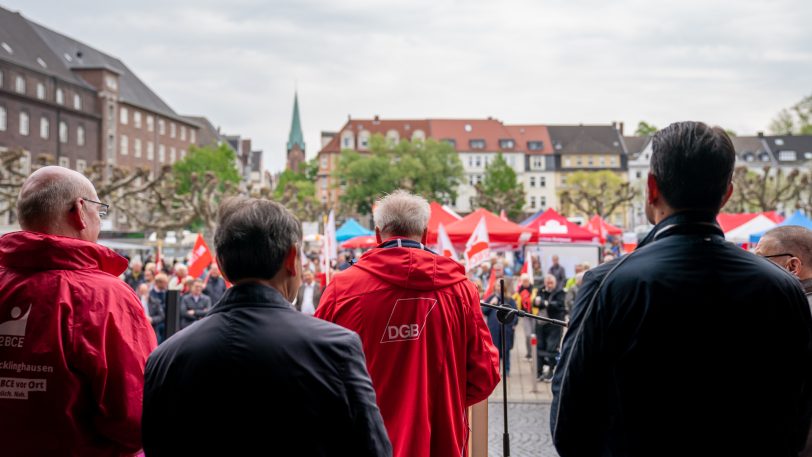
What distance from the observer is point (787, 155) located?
386ft

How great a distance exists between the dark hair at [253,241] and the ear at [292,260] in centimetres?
2

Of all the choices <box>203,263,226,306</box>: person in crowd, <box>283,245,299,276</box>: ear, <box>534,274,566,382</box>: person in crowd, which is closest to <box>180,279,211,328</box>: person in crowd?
<box>203,263,226,306</box>: person in crowd

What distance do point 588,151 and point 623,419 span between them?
4942 inches

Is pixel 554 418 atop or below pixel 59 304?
below

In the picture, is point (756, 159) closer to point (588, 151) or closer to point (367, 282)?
point (588, 151)

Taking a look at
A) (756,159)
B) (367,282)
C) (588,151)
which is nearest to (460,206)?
(588,151)

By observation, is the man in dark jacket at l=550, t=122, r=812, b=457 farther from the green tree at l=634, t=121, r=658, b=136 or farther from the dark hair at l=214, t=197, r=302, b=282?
the green tree at l=634, t=121, r=658, b=136

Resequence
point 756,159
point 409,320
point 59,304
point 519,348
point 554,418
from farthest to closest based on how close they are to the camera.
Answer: point 756,159 → point 519,348 → point 409,320 → point 59,304 → point 554,418

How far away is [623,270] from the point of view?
8.09ft

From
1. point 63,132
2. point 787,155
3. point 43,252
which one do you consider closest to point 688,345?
point 43,252

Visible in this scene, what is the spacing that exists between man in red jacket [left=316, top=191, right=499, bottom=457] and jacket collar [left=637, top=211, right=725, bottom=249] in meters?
1.70

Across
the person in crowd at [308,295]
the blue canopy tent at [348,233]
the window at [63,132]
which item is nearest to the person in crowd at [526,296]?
the person in crowd at [308,295]

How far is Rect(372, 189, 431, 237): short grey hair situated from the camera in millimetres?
4379

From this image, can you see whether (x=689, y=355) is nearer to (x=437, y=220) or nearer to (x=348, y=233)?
(x=437, y=220)
